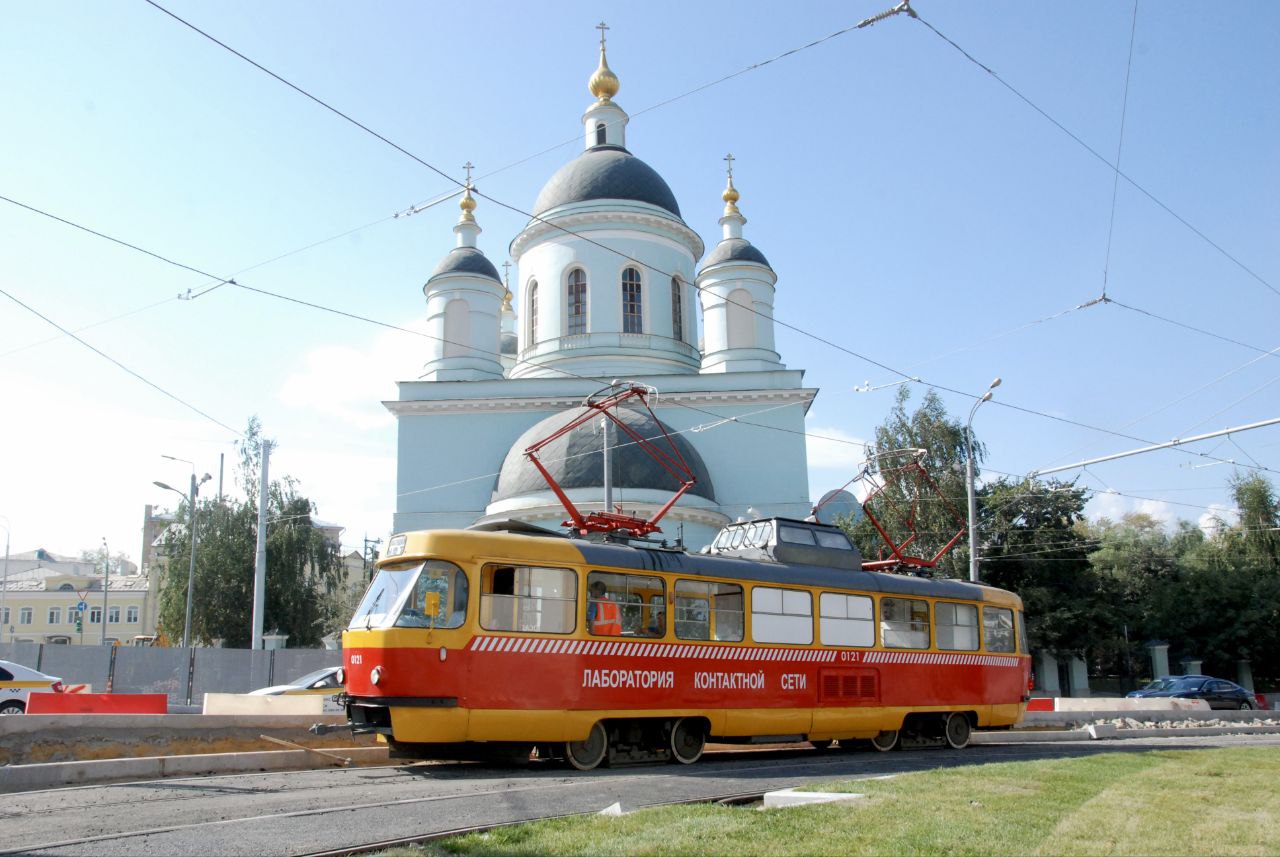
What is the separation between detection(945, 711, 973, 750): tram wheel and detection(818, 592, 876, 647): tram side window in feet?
8.76

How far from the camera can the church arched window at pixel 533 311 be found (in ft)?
143

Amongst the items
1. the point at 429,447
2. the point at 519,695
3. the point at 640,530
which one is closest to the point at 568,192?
the point at 429,447

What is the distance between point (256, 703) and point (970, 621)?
43.3ft

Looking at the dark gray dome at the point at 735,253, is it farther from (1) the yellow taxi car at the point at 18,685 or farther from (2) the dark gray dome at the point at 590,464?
(1) the yellow taxi car at the point at 18,685

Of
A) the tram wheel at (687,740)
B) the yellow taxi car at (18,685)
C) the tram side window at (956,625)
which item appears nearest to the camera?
the tram wheel at (687,740)

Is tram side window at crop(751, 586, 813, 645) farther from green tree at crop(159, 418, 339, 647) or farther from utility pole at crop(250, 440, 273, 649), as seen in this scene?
green tree at crop(159, 418, 339, 647)

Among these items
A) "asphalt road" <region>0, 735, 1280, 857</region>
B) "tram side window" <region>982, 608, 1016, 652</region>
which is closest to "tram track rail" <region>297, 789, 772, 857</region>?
"asphalt road" <region>0, 735, 1280, 857</region>

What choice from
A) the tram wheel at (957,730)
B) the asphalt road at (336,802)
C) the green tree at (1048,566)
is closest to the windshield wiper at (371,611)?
the asphalt road at (336,802)

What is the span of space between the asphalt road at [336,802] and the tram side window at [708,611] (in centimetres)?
168

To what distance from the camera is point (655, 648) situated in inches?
537

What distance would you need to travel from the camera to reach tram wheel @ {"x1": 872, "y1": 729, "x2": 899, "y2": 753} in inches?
664

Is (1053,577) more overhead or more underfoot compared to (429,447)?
more underfoot

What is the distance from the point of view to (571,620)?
42.4 feet

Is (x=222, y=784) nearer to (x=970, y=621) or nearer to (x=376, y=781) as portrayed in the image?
(x=376, y=781)
